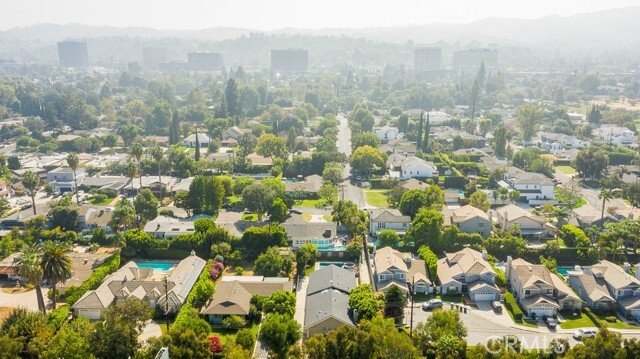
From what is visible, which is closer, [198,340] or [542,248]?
[198,340]

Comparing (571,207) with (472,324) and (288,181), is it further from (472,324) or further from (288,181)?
(288,181)

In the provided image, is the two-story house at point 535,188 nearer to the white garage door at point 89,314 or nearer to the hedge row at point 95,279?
the hedge row at point 95,279

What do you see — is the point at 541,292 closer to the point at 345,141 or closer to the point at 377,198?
the point at 377,198

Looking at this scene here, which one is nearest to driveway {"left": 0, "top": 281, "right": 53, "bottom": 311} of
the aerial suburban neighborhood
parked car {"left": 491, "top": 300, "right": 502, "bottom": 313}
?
the aerial suburban neighborhood

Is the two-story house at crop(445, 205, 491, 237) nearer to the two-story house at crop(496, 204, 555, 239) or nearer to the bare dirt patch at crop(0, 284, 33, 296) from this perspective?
the two-story house at crop(496, 204, 555, 239)

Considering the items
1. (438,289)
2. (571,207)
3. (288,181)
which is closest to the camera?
(438,289)

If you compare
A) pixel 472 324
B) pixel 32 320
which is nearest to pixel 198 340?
pixel 32 320

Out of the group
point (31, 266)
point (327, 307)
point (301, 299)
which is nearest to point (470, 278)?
point (327, 307)

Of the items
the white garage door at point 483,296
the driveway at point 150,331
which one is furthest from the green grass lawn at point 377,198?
the driveway at point 150,331
